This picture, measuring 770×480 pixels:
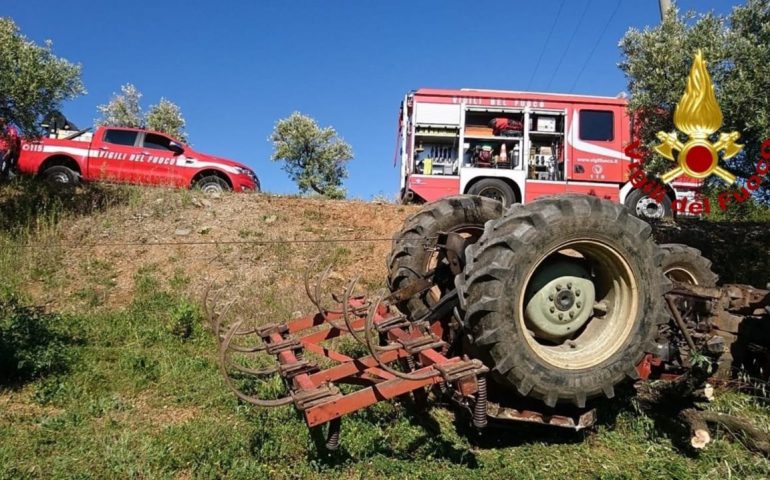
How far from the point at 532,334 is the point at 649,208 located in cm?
920

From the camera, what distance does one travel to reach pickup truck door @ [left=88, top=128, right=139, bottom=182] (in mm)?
11742

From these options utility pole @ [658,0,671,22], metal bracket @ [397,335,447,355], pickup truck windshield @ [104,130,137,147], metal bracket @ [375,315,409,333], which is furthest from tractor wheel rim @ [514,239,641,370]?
pickup truck windshield @ [104,130,137,147]

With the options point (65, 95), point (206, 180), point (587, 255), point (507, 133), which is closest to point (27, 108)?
point (65, 95)

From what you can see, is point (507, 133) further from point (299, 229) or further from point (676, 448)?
point (676, 448)

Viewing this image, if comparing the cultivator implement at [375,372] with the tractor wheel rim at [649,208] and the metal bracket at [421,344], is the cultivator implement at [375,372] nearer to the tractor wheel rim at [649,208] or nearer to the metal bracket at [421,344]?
the metal bracket at [421,344]

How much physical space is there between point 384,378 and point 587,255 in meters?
1.54

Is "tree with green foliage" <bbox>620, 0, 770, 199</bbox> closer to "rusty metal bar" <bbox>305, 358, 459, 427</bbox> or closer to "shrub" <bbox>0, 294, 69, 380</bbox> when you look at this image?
"rusty metal bar" <bbox>305, 358, 459, 427</bbox>

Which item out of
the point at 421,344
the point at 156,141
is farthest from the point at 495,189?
the point at 421,344

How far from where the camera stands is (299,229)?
9.70 m

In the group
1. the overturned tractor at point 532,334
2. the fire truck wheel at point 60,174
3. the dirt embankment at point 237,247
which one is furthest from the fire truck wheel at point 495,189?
the fire truck wheel at point 60,174

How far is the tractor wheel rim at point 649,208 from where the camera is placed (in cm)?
1145

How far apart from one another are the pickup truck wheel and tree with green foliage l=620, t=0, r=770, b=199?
8.10 metres

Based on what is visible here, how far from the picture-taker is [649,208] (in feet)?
37.9

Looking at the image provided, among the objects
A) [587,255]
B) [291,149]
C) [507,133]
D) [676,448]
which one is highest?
[291,149]
